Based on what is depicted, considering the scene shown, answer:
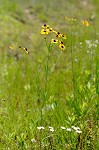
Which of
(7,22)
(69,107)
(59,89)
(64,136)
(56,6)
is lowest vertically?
(64,136)

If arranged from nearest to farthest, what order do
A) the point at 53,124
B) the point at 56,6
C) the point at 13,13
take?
the point at 53,124 → the point at 13,13 → the point at 56,6

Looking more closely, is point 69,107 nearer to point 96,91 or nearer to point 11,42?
point 96,91

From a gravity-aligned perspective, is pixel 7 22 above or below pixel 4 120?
above

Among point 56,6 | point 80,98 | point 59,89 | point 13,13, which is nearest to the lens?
point 80,98

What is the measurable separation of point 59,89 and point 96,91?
1112mm

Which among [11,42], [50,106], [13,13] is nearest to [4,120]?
[50,106]

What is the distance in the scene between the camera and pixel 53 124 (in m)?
3.76

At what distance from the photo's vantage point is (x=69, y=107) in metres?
3.95

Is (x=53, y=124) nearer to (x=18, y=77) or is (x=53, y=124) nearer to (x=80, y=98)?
(x=80, y=98)

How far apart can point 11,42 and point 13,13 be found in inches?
78.0

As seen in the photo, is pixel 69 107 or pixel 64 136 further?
pixel 69 107

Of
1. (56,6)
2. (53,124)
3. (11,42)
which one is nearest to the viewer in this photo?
(53,124)

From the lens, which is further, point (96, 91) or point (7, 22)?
point (7, 22)

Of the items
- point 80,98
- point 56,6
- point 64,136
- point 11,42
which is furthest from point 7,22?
point 64,136
